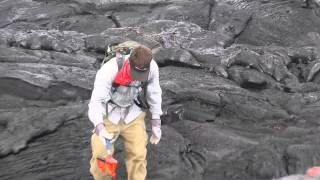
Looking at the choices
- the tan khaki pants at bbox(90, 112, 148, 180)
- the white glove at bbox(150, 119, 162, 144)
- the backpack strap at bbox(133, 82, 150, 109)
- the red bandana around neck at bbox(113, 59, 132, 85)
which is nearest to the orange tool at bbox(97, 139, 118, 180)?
the tan khaki pants at bbox(90, 112, 148, 180)

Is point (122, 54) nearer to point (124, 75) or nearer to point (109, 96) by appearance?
point (124, 75)

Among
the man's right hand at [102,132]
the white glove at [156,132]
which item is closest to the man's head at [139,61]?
the man's right hand at [102,132]

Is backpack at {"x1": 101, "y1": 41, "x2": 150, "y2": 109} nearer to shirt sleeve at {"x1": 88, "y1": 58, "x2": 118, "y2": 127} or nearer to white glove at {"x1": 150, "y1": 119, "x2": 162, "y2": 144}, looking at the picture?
shirt sleeve at {"x1": 88, "y1": 58, "x2": 118, "y2": 127}

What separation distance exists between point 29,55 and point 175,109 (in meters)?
4.92

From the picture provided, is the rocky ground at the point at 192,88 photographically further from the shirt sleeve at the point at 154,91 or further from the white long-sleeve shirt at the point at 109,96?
the shirt sleeve at the point at 154,91

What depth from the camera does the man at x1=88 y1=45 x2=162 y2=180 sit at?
28.6 feet

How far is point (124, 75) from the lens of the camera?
8.85m

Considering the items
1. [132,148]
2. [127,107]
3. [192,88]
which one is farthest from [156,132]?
[192,88]

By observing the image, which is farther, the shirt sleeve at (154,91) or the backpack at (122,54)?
the shirt sleeve at (154,91)

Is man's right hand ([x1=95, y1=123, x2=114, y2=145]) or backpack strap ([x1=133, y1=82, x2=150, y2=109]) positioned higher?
backpack strap ([x1=133, y1=82, x2=150, y2=109])

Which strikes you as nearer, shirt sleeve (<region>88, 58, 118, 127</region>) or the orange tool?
shirt sleeve (<region>88, 58, 118, 127</region>)

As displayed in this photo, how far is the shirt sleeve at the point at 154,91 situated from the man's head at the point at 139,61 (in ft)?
1.23

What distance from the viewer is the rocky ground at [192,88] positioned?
1141 centimetres

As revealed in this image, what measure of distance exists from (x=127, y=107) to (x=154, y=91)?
0.63 meters
